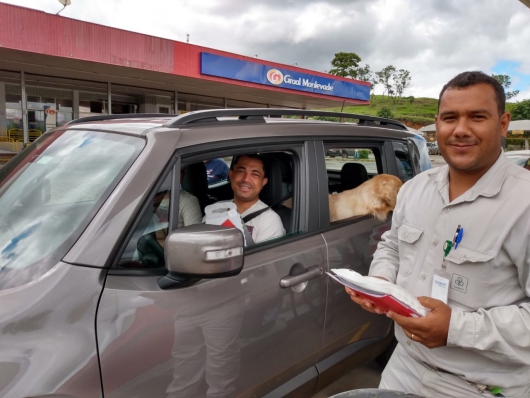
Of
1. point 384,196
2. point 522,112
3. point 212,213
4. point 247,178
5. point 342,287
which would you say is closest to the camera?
point 342,287

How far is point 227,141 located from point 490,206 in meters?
1.14

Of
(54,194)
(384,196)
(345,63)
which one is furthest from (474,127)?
(345,63)

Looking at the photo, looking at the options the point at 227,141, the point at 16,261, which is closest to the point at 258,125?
the point at 227,141

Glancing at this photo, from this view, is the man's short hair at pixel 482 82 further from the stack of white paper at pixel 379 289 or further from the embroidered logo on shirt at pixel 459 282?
the stack of white paper at pixel 379 289

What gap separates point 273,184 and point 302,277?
939 mm

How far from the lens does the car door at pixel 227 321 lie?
56.5 inches

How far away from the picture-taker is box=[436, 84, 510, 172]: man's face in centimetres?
134

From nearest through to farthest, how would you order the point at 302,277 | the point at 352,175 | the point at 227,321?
the point at 227,321, the point at 302,277, the point at 352,175

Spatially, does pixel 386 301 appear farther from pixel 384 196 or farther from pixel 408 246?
Result: pixel 384 196

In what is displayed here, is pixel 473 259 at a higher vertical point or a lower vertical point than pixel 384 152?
lower

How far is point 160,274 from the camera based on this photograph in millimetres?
1604

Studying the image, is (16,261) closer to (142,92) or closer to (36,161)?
(36,161)

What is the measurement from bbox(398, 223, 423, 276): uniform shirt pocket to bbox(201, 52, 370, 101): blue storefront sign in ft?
52.2

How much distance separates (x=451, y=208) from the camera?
57.1 inches
